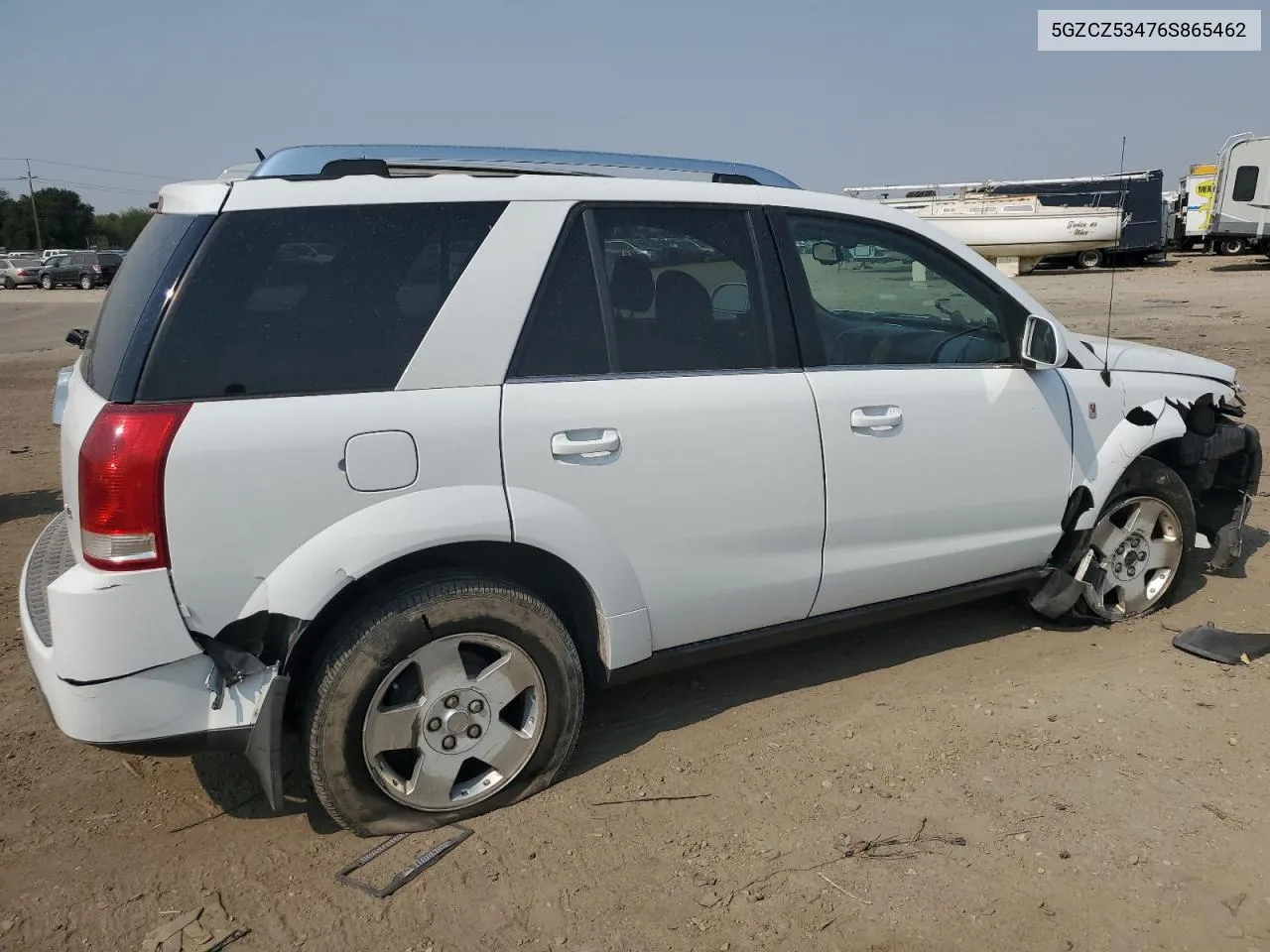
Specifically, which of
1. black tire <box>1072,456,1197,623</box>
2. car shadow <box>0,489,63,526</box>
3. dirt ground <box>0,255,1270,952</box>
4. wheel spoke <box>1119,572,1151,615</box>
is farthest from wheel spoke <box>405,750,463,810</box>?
car shadow <box>0,489,63,526</box>

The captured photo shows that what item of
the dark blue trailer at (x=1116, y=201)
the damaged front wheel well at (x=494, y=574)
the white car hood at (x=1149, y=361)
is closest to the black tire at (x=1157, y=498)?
the white car hood at (x=1149, y=361)

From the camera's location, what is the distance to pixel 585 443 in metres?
3.09

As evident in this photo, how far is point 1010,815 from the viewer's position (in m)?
3.19

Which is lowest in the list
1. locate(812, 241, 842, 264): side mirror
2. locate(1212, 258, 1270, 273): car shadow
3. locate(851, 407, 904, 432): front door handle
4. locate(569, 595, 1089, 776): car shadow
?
locate(1212, 258, 1270, 273): car shadow

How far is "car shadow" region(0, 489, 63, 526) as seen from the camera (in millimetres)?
6645

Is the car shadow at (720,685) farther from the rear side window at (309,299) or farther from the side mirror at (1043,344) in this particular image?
the side mirror at (1043,344)

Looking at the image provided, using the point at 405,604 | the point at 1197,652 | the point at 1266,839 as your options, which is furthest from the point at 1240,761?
the point at 405,604

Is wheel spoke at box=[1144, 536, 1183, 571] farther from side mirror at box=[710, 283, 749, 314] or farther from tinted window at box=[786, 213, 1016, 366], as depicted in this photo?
side mirror at box=[710, 283, 749, 314]

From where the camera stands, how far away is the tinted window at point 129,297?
109 inches

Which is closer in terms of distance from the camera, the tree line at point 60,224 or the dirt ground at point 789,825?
the dirt ground at point 789,825

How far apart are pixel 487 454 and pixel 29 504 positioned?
17.6 ft

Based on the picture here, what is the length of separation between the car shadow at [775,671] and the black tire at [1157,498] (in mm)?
192

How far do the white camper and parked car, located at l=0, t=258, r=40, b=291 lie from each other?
41.5 metres

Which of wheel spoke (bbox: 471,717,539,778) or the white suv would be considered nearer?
the white suv
